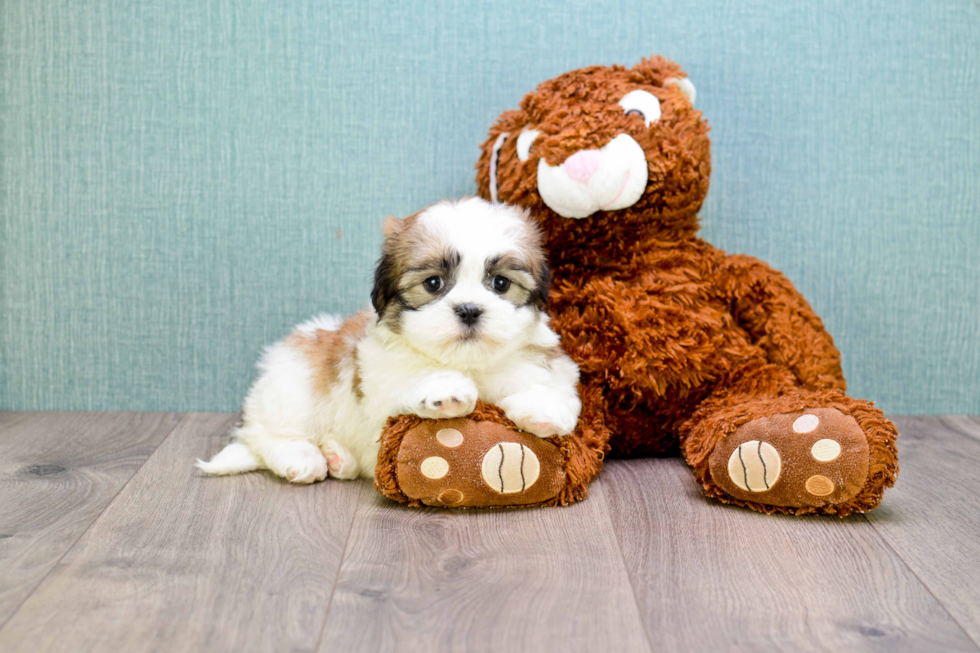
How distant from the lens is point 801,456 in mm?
1451

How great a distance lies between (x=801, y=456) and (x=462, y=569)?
636 millimetres

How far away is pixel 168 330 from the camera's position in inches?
85.0

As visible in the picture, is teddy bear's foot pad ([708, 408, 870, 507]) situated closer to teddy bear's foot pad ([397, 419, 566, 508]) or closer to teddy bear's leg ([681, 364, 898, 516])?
teddy bear's leg ([681, 364, 898, 516])

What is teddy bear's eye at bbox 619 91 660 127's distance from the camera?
1746 millimetres

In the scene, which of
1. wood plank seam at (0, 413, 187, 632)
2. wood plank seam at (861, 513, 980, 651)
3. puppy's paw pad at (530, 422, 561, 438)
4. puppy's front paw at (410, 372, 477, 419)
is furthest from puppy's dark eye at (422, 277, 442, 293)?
wood plank seam at (861, 513, 980, 651)

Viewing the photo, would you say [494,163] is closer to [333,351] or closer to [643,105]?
[643,105]

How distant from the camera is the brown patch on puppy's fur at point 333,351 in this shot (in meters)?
1.66

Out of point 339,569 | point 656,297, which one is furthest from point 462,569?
point 656,297

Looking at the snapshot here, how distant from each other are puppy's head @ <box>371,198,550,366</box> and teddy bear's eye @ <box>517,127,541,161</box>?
298mm

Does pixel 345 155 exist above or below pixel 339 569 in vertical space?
above

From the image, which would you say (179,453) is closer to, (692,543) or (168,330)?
(168,330)

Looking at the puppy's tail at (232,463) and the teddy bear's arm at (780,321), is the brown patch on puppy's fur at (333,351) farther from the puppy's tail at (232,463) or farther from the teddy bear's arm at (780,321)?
the teddy bear's arm at (780,321)

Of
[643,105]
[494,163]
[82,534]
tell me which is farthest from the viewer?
[494,163]

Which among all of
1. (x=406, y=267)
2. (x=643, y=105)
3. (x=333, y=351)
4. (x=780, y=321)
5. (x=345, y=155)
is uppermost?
(x=643, y=105)
